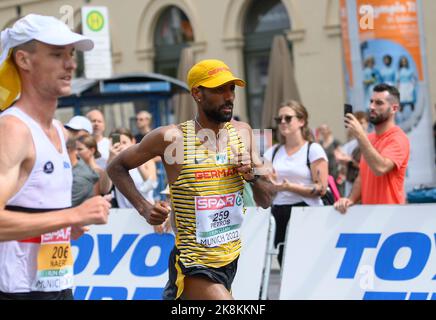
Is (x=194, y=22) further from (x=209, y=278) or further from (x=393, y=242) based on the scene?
(x=209, y=278)

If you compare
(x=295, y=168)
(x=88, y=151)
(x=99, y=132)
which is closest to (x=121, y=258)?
(x=88, y=151)

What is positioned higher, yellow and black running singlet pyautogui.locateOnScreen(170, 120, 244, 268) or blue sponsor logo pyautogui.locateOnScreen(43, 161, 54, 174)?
blue sponsor logo pyautogui.locateOnScreen(43, 161, 54, 174)

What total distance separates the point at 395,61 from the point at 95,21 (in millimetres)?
4087

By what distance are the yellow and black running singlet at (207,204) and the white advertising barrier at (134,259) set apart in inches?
104

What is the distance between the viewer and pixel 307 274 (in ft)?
25.1

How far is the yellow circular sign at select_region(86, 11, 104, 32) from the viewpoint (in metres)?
12.3

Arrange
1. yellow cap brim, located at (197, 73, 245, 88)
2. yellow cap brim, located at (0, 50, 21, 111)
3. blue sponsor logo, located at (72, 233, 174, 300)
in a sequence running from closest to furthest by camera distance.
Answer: yellow cap brim, located at (0, 50, 21, 111) → yellow cap brim, located at (197, 73, 245, 88) → blue sponsor logo, located at (72, 233, 174, 300)

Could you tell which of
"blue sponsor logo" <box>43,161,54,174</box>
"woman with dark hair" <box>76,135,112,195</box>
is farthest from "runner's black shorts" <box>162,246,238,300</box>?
"woman with dark hair" <box>76,135,112,195</box>

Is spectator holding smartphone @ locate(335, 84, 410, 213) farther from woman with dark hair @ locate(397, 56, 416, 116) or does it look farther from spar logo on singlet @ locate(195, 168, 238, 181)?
woman with dark hair @ locate(397, 56, 416, 116)

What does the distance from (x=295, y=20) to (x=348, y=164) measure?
10349 mm

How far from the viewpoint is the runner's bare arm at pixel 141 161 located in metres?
5.31

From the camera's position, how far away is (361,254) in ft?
24.1

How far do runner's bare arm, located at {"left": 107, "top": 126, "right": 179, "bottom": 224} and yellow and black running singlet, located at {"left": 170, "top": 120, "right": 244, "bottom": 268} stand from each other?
0.13 meters
